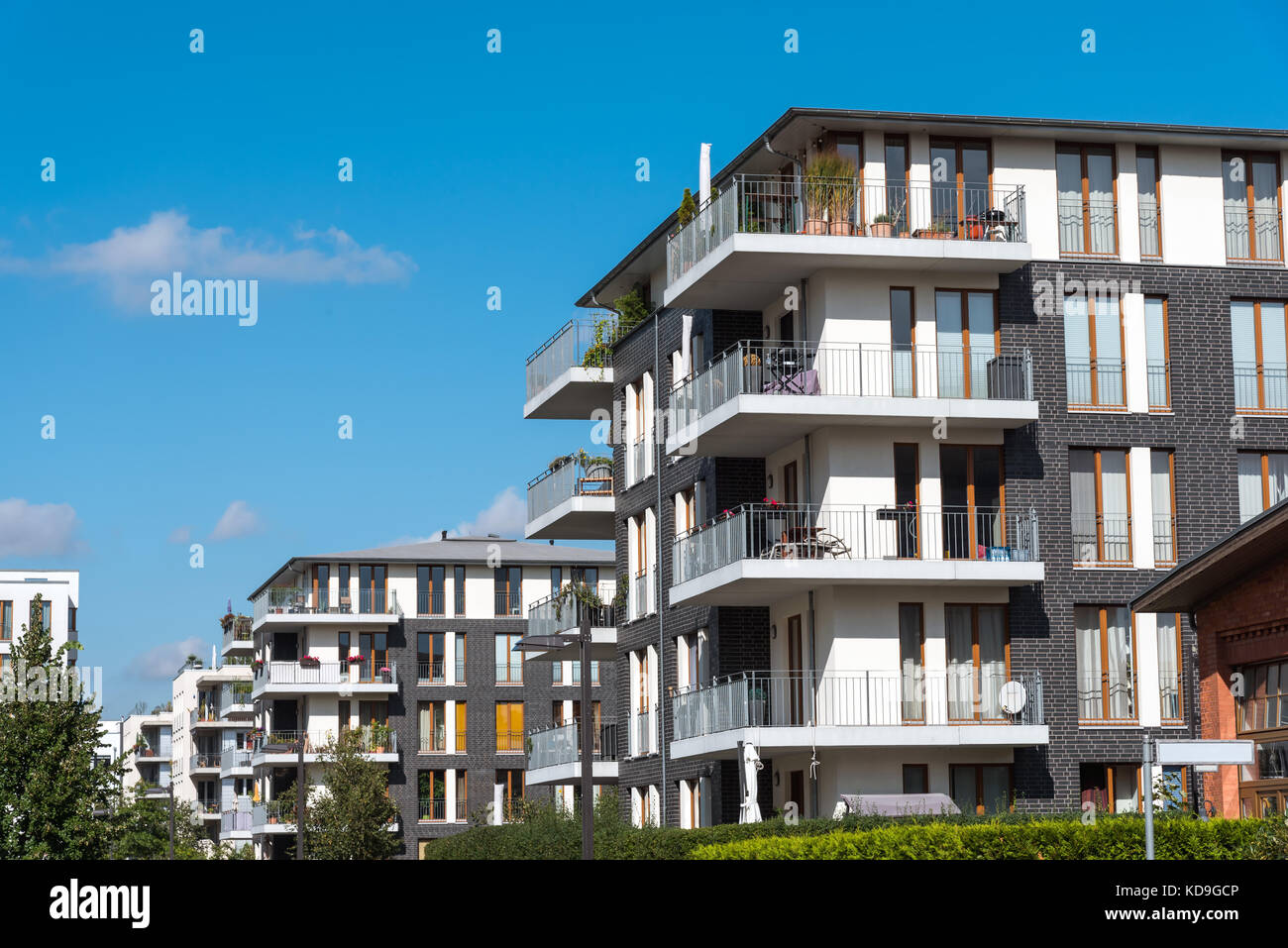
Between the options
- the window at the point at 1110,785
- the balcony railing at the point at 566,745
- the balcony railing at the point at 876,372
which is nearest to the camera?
the balcony railing at the point at 876,372

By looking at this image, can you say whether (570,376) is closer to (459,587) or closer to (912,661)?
(912,661)

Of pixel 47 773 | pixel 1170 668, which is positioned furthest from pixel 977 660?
pixel 47 773

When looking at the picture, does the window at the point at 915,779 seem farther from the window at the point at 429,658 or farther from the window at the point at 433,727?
the window at the point at 429,658

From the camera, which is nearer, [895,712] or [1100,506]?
[895,712]

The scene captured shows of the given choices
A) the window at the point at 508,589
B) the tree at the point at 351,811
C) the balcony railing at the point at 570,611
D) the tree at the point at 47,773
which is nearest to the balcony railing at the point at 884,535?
the balcony railing at the point at 570,611

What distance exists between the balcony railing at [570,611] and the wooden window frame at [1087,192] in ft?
48.3

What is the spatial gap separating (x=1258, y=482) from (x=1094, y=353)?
424 centimetres

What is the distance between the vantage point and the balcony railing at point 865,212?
1271 inches

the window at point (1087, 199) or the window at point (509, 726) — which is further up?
the window at point (1087, 199)

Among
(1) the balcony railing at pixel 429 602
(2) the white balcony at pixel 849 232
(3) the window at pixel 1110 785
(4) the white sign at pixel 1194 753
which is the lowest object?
(3) the window at pixel 1110 785

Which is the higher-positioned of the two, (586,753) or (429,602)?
(429,602)

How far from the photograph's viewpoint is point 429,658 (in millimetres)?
77688
